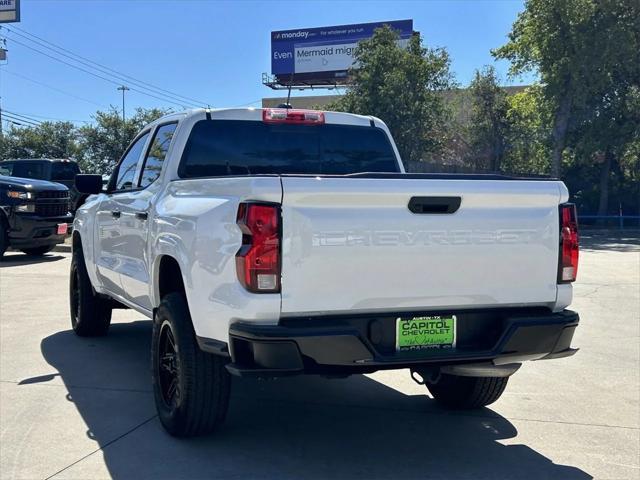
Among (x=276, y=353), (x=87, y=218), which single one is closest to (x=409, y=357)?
(x=276, y=353)

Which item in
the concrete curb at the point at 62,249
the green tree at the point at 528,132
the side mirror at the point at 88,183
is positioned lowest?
the concrete curb at the point at 62,249

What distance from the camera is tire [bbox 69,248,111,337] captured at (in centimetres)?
722

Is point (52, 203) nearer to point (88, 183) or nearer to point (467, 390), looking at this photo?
point (88, 183)

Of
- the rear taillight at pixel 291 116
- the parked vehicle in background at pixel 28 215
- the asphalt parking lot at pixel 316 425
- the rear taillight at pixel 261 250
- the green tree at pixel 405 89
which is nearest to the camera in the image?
the rear taillight at pixel 261 250

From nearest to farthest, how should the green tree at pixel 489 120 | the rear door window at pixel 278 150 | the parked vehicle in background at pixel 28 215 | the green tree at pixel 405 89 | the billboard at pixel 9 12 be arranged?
the rear door window at pixel 278 150 → the parked vehicle in background at pixel 28 215 → the green tree at pixel 405 89 → the green tree at pixel 489 120 → the billboard at pixel 9 12

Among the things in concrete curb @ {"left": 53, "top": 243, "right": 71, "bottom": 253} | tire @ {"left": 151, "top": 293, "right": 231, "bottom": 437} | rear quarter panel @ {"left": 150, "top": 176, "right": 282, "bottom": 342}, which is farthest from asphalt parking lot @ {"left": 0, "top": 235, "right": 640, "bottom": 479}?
concrete curb @ {"left": 53, "top": 243, "right": 71, "bottom": 253}

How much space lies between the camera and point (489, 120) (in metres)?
34.8

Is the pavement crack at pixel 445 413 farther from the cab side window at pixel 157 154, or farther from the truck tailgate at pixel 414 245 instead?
the cab side window at pixel 157 154

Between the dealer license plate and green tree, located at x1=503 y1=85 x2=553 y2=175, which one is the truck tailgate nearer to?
the dealer license plate

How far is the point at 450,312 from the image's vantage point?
154 inches

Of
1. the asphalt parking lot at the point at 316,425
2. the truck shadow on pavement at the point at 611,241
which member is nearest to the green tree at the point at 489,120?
the truck shadow on pavement at the point at 611,241

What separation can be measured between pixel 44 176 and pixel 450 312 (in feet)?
61.6

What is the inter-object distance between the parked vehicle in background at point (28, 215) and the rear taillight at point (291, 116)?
10.4 metres

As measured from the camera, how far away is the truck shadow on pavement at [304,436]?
4035 millimetres
